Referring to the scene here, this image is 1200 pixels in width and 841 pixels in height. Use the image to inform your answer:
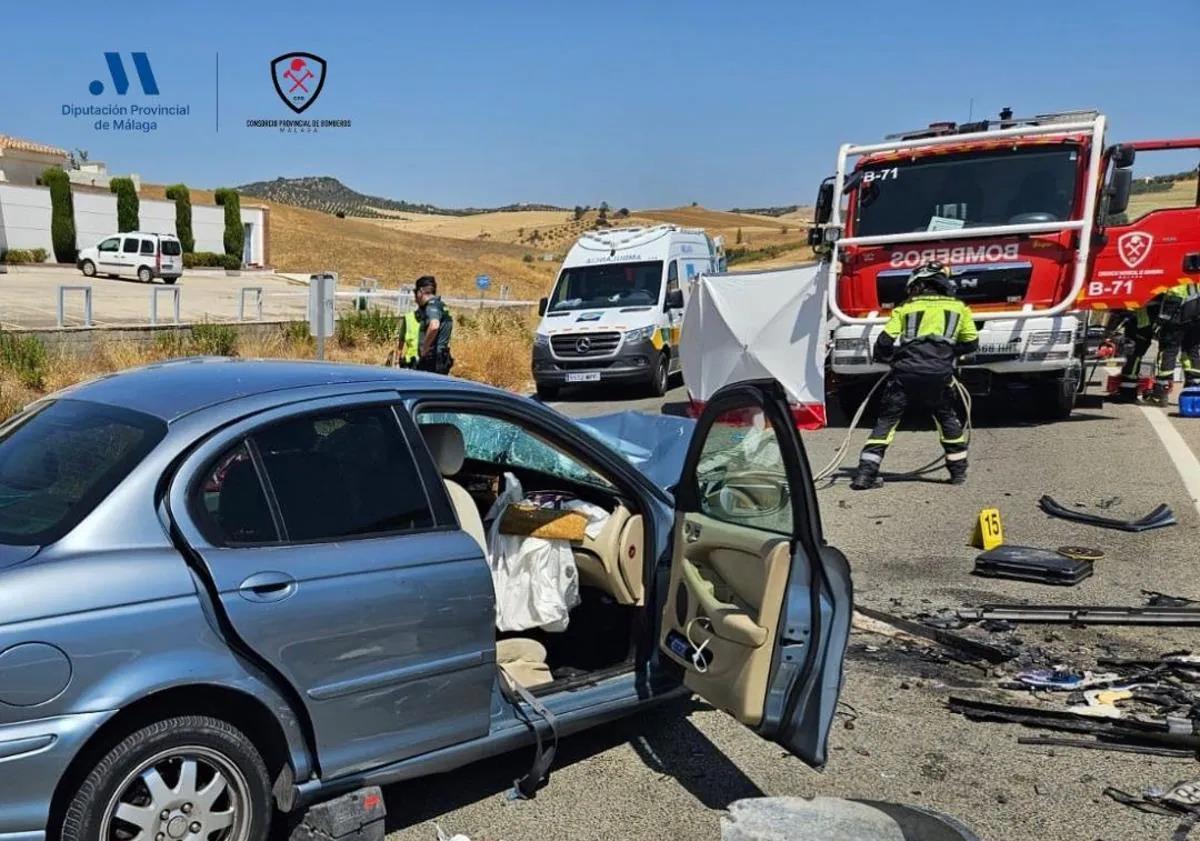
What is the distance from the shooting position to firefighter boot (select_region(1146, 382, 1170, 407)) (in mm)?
12906

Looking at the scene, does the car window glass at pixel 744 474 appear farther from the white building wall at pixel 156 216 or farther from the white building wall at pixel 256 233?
the white building wall at pixel 256 233

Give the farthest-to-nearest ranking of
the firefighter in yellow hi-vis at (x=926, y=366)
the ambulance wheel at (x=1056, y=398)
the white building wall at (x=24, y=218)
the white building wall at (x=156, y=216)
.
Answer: the white building wall at (x=156, y=216), the white building wall at (x=24, y=218), the ambulance wheel at (x=1056, y=398), the firefighter in yellow hi-vis at (x=926, y=366)

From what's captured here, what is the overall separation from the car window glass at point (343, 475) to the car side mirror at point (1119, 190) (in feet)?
32.1

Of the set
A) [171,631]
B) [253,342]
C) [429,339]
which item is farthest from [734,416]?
[253,342]

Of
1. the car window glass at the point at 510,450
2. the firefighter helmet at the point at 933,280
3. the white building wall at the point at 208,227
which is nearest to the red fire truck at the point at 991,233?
the firefighter helmet at the point at 933,280

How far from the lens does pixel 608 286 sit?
16.5 metres

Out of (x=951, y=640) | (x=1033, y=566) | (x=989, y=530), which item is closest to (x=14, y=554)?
(x=951, y=640)

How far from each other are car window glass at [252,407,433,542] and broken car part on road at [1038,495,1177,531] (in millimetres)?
5698

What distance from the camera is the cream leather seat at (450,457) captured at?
355cm

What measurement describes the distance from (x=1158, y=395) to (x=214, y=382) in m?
12.7

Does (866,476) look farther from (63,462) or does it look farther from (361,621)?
(63,462)

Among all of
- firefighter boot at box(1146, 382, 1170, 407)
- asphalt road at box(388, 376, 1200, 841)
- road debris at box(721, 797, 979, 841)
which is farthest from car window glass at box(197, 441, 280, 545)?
firefighter boot at box(1146, 382, 1170, 407)

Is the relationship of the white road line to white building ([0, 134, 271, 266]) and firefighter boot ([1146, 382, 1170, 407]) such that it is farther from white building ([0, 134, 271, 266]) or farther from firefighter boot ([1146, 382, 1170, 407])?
white building ([0, 134, 271, 266])

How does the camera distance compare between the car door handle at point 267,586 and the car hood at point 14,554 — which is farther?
the car door handle at point 267,586
